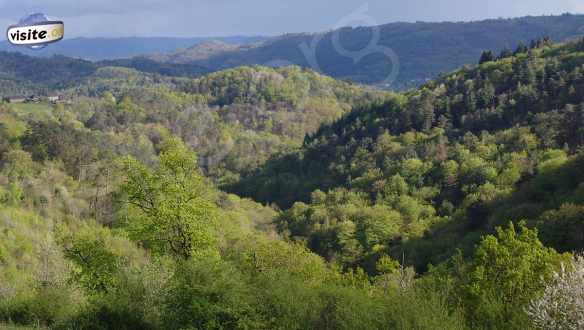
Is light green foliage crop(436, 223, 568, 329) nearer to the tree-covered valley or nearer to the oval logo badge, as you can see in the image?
the tree-covered valley

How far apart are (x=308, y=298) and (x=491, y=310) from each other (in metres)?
6.47

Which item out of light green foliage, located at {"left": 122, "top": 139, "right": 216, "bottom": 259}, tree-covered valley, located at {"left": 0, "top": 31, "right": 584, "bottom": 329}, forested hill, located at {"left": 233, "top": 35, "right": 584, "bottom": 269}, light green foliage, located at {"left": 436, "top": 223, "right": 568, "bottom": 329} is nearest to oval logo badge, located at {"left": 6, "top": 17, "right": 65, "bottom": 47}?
tree-covered valley, located at {"left": 0, "top": 31, "right": 584, "bottom": 329}

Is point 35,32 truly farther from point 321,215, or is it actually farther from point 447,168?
point 447,168

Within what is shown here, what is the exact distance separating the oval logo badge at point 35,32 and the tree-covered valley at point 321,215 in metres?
6.50

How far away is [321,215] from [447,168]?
23135 mm

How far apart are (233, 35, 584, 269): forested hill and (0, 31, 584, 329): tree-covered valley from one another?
1.22 ft

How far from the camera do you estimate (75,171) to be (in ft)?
258

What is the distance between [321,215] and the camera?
88375 mm

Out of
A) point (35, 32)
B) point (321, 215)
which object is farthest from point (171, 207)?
point (321, 215)

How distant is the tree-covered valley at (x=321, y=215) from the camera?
64.2 ft

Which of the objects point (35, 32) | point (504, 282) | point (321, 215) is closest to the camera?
point (504, 282)

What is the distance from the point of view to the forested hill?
64062mm

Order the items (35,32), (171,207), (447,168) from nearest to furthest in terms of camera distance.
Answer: (171,207), (35,32), (447,168)

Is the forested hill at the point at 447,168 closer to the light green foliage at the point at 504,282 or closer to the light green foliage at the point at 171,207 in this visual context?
the light green foliage at the point at 504,282
